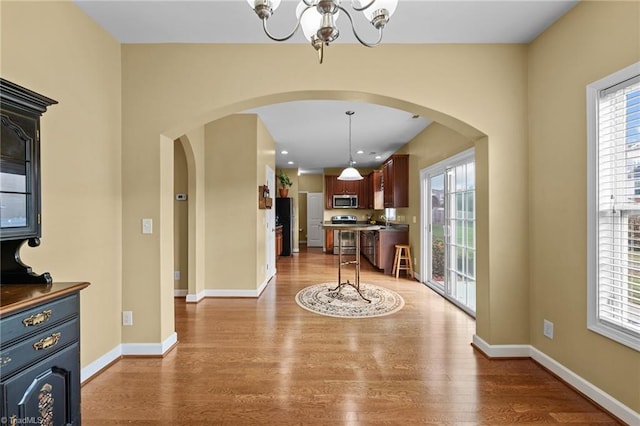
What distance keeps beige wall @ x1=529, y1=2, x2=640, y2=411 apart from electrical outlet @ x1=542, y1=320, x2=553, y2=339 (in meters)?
0.04

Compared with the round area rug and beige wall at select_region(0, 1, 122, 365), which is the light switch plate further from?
the round area rug

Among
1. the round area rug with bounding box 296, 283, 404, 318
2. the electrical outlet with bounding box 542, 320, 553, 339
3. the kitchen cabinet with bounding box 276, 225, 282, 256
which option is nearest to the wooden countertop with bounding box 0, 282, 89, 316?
the round area rug with bounding box 296, 283, 404, 318

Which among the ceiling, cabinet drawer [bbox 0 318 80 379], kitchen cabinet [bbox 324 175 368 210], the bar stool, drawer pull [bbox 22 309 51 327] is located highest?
the ceiling

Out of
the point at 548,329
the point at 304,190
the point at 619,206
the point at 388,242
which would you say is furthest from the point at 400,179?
the point at 304,190

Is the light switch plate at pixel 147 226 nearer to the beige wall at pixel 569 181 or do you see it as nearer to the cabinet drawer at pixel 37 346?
the cabinet drawer at pixel 37 346

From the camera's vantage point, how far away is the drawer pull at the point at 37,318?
121 cm

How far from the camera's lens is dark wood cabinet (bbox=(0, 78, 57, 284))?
1291mm

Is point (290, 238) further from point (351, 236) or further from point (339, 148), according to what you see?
point (339, 148)

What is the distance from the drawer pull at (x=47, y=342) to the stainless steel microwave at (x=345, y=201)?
7.89m

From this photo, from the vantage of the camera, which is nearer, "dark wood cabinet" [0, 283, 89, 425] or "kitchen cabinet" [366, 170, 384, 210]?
"dark wood cabinet" [0, 283, 89, 425]

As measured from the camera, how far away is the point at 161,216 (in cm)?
248

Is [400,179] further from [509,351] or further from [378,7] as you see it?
[378,7]

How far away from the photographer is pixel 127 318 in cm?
246

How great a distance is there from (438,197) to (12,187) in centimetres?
477
